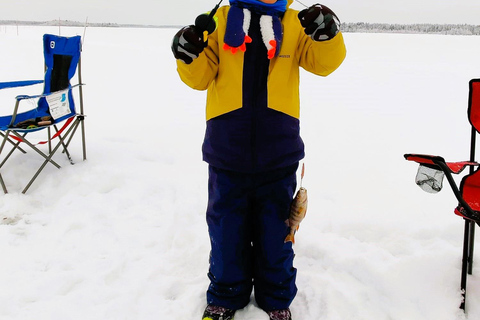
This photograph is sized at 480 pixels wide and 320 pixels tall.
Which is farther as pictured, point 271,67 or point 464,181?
point 464,181

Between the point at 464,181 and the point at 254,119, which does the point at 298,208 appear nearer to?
the point at 254,119

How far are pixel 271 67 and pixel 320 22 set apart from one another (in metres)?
0.28

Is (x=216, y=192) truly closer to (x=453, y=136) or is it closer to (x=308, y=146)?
(x=308, y=146)

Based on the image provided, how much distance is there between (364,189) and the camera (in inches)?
126

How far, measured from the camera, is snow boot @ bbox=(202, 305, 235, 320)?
186 cm

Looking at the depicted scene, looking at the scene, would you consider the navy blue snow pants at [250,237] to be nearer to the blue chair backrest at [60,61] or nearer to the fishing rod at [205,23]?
the fishing rod at [205,23]

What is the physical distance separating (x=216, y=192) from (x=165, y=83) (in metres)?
6.60

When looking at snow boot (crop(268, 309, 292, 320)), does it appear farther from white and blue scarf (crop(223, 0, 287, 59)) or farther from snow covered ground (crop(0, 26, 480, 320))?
white and blue scarf (crop(223, 0, 287, 59))

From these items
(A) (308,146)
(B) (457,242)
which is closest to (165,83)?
(A) (308,146)

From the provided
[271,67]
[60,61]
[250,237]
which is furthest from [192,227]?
[60,61]

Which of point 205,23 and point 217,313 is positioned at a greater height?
point 205,23

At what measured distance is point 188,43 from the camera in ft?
4.75

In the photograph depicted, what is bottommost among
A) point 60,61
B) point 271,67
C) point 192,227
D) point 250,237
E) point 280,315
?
point 280,315

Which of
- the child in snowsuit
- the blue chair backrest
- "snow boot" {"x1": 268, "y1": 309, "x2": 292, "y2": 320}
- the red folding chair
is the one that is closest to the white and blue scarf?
the child in snowsuit
